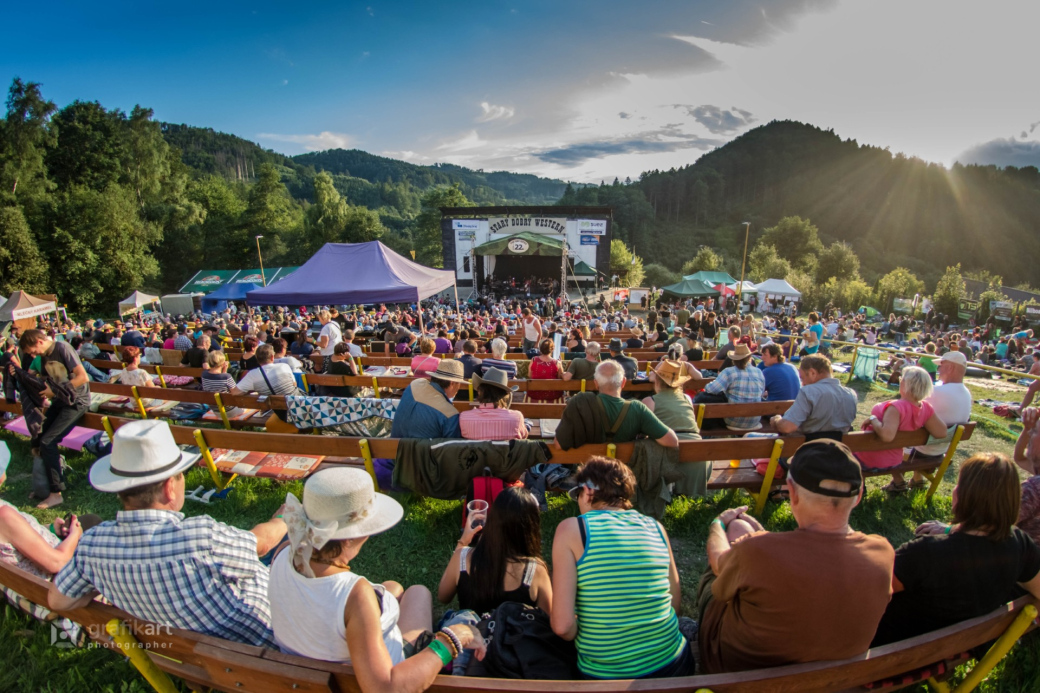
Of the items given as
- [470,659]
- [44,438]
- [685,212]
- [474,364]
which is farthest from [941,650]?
[685,212]

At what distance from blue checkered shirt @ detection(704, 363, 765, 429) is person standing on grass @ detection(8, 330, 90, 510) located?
5.98 m

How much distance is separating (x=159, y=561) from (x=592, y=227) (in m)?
34.0

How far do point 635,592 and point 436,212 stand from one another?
59630 millimetres

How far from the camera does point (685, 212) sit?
10012cm

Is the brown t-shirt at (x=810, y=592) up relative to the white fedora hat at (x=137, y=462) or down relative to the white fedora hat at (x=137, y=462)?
down

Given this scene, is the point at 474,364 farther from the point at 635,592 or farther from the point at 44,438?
the point at 635,592

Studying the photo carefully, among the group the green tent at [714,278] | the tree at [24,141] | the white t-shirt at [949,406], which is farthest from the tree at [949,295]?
the tree at [24,141]

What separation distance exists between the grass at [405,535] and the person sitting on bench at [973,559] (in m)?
0.75

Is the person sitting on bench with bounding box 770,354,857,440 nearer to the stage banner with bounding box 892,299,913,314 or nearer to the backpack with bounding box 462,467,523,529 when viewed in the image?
the backpack with bounding box 462,467,523,529

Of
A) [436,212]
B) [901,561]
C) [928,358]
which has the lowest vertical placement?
[928,358]

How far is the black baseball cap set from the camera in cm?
153

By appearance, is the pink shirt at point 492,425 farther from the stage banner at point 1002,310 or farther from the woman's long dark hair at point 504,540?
the stage banner at point 1002,310

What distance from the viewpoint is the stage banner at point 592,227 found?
110ft

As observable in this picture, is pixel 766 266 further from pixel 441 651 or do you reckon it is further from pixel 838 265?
pixel 441 651
